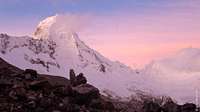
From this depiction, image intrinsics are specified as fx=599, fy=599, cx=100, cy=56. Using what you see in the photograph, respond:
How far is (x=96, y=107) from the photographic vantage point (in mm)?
39875

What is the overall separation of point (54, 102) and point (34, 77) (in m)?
6.03

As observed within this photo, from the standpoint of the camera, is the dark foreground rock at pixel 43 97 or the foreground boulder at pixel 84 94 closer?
the dark foreground rock at pixel 43 97

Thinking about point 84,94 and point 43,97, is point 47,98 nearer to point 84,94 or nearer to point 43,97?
point 43,97

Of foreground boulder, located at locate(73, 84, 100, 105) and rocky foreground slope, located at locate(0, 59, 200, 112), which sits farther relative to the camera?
foreground boulder, located at locate(73, 84, 100, 105)

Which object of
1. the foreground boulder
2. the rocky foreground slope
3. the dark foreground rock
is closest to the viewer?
the dark foreground rock

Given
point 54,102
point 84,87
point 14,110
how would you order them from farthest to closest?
point 84,87
point 54,102
point 14,110

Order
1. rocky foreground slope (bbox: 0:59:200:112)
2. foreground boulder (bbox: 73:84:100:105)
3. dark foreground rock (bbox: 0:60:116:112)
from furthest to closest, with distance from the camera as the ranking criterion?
foreground boulder (bbox: 73:84:100:105) < rocky foreground slope (bbox: 0:59:200:112) < dark foreground rock (bbox: 0:60:116:112)

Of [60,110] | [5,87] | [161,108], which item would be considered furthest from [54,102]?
[161,108]

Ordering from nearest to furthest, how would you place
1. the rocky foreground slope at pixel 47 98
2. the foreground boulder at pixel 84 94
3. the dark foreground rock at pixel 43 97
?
the dark foreground rock at pixel 43 97 → the rocky foreground slope at pixel 47 98 → the foreground boulder at pixel 84 94

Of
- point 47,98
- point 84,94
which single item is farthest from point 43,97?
point 84,94

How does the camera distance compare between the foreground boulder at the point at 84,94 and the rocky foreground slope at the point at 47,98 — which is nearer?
the rocky foreground slope at the point at 47,98

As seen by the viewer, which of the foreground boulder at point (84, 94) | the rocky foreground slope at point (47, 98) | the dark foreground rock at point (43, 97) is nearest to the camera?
A: the dark foreground rock at point (43, 97)

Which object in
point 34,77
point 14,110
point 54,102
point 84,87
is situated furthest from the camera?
point 34,77

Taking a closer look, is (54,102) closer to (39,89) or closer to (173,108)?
(39,89)
